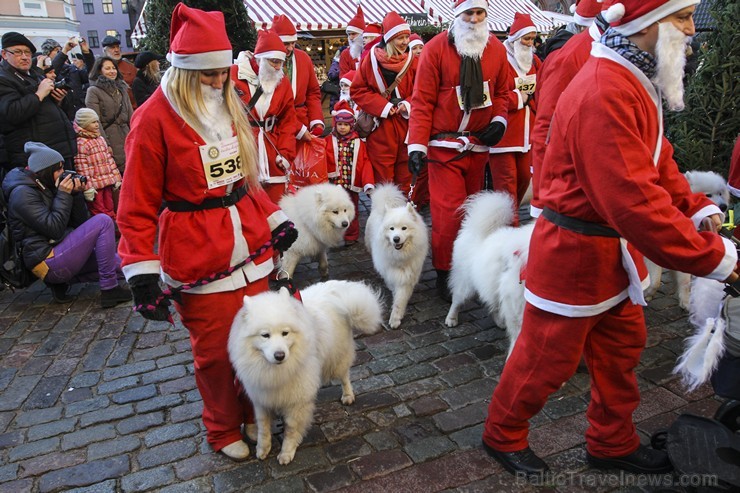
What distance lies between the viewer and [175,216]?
113 inches

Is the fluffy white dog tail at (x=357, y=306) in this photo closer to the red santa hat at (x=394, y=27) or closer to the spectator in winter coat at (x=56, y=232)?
the spectator in winter coat at (x=56, y=232)

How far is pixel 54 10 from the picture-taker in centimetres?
3166

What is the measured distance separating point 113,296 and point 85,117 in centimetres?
280

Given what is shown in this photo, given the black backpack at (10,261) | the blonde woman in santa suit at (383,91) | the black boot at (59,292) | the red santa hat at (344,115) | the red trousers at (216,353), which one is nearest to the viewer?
the red trousers at (216,353)

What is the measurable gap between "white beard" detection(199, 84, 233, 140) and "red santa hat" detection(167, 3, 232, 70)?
15cm

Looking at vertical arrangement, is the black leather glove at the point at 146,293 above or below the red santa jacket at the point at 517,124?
below

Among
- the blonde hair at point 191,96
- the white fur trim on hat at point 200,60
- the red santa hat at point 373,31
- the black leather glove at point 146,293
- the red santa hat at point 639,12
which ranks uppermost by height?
the red santa hat at point 373,31

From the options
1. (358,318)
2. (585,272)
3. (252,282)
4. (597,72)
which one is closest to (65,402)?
(252,282)

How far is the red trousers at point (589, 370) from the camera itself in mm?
2654

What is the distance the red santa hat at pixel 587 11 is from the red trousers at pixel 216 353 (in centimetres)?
354

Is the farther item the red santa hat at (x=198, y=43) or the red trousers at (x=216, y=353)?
the red trousers at (x=216, y=353)

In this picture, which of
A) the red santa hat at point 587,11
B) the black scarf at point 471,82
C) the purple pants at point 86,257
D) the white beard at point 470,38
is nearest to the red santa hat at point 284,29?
the white beard at point 470,38

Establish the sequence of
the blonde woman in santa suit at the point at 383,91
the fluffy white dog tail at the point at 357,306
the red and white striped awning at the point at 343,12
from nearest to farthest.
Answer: the fluffy white dog tail at the point at 357,306
the blonde woman in santa suit at the point at 383,91
the red and white striped awning at the point at 343,12

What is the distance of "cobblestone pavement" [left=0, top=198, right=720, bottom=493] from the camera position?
3.10m
